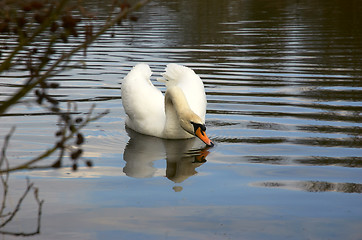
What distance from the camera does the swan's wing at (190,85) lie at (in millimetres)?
8094

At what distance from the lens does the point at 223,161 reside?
6.93 m

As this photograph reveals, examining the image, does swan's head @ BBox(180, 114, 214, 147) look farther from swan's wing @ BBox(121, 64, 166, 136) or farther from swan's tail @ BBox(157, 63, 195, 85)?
swan's tail @ BBox(157, 63, 195, 85)

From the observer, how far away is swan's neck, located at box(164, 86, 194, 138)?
7.58 m

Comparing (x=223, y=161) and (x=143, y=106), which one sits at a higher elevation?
(x=143, y=106)

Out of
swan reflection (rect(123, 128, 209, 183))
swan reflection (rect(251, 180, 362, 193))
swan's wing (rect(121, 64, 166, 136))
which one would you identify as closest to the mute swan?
swan's wing (rect(121, 64, 166, 136))

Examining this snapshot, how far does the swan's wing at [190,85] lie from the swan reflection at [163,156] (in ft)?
1.39

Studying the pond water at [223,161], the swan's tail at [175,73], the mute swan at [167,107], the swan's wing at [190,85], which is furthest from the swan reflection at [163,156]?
the swan's tail at [175,73]

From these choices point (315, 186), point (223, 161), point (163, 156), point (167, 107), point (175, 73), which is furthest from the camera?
point (175, 73)

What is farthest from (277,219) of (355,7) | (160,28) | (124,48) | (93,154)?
(355,7)

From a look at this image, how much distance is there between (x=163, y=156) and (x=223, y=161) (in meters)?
0.75

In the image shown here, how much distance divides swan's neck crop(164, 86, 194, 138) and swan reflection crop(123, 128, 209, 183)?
0.14 m

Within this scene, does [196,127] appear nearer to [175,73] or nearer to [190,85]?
[190,85]

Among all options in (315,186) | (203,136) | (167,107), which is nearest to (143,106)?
(167,107)

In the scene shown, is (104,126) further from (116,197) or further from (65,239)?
(65,239)
